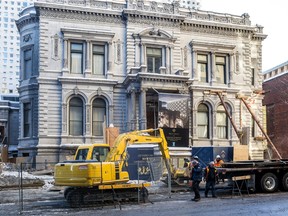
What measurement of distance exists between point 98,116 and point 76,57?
5.38m

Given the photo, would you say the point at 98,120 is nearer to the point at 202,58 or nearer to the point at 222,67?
the point at 202,58

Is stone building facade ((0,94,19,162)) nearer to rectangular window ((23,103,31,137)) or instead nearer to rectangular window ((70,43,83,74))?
rectangular window ((23,103,31,137))

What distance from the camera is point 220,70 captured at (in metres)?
41.6

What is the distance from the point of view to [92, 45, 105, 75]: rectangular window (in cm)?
3741

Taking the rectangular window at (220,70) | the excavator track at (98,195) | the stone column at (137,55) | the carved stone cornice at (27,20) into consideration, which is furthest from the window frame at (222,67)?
the excavator track at (98,195)

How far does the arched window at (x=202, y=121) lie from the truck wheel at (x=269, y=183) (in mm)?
18029

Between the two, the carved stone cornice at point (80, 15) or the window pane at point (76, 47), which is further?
the window pane at point (76, 47)

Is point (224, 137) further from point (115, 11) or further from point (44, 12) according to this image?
point (44, 12)

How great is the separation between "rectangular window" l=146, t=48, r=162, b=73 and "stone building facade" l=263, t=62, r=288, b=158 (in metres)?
17.6

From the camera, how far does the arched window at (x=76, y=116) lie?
119 ft

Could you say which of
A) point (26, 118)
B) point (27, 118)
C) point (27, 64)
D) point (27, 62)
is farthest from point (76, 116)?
point (27, 62)

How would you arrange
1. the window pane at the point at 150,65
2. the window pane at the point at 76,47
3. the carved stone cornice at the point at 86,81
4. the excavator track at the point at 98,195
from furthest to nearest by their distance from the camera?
1. the window pane at the point at 150,65
2. the window pane at the point at 76,47
3. the carved stone cornice at the point at 86,81
4. the excavator track at the point at 98,195

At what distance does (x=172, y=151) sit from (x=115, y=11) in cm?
1294

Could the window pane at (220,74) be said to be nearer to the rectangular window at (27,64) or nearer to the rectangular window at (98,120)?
the rectangular window at (98,120)
